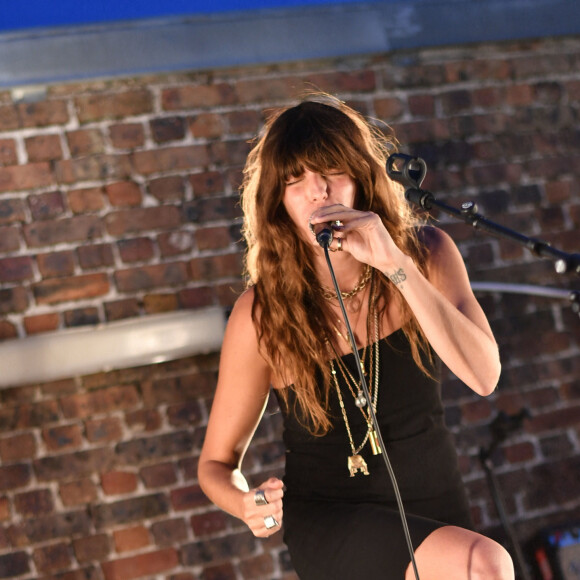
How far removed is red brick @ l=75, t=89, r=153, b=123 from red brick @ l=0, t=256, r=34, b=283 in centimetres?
50

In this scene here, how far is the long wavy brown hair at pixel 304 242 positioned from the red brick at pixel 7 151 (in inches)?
35.3

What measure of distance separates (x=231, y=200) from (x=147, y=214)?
29 centimetres

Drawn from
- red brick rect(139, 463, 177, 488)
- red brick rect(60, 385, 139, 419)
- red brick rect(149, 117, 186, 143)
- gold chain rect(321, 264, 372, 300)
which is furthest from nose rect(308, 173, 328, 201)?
red brick rect(139, 463, 177, 488)

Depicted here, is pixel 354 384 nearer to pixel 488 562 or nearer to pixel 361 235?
pixel 361 235

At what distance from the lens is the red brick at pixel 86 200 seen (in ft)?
8.03

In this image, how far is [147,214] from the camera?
249cm

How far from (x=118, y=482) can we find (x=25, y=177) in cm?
105

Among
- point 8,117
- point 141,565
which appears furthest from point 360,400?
point 8,117

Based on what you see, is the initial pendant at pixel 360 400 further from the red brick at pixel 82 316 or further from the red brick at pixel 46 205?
the red brick at pixel 46 205

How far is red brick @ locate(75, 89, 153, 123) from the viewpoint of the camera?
2449 millimetres

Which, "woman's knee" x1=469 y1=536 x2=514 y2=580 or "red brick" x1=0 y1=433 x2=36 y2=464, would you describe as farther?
"red brick" x1=0 y1=433 x2=36 y2=464

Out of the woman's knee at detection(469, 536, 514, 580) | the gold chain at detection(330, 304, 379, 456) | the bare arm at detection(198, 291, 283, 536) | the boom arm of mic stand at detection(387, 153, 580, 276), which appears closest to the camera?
the boom arm of mic stand at detection(387, 153, 580, 276)

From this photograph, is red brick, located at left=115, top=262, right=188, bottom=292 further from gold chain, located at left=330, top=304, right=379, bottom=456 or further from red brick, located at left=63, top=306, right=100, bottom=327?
gold chain, located at left=330, top=304, right=379, bottom=456

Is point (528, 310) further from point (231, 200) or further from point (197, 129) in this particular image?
point (197, 129)
